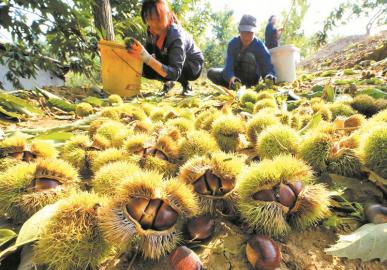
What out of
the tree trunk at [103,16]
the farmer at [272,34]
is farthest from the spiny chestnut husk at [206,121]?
the farmer at [272,34]

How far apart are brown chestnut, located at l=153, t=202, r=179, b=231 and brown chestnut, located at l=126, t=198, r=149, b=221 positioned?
0.04 metres

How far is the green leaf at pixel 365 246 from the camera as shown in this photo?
0.78 meters

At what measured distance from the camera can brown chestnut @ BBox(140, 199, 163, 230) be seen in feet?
2.52

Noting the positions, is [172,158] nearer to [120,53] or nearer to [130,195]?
[130,195]

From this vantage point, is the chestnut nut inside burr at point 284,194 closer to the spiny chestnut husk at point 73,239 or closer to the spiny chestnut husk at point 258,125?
the spiny chestnut husk at point 73,239

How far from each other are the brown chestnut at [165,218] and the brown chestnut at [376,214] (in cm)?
59

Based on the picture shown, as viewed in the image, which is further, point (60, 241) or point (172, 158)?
point (172, 158)

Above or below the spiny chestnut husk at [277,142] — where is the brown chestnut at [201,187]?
below

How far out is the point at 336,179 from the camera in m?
1.07

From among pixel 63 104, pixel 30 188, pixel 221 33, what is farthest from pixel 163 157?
pixel 221 33

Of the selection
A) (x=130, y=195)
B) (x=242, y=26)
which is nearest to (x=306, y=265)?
(x=130, y=195)

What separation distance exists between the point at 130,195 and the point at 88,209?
122 millimetres

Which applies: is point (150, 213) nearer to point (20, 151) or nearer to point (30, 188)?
point (30, 188)

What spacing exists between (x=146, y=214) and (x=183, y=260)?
0.49 feet
